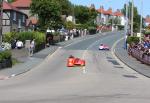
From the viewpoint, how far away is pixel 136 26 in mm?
171000

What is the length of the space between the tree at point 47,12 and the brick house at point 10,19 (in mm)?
5339

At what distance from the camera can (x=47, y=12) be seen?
85688 millimetres

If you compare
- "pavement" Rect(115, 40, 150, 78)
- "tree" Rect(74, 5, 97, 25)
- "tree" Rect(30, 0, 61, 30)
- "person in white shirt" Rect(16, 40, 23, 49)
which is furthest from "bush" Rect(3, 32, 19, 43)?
"tree" Rect(74, 5, 97, 25)

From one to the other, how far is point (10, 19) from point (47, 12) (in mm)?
8800

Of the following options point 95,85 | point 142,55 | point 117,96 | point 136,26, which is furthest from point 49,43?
point 136,26

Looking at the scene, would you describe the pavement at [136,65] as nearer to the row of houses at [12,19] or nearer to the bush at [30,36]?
the bush at [30,36]

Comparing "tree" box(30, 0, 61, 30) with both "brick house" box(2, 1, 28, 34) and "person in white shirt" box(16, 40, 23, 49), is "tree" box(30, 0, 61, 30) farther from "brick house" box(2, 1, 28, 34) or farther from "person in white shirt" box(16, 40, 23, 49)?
"person in white shirt" box(16, 40, 23, 49)

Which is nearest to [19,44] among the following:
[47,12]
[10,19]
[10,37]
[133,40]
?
[10,37]

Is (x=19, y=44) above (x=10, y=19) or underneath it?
underneath

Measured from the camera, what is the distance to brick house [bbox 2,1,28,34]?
9156 centimetres

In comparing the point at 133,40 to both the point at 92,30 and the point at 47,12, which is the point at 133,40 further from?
the point at 92,30

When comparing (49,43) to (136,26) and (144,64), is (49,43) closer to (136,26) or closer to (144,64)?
(144,64)

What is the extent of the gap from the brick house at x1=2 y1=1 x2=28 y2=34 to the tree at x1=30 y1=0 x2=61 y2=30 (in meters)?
5.34

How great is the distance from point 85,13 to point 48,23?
224ft
